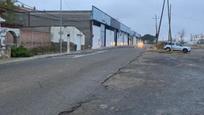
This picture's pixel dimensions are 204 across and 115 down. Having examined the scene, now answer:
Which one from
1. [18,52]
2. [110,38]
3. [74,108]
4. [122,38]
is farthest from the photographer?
[122,38]

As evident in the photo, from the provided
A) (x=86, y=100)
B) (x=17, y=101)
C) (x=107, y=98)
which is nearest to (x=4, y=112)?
(x=17, y=101)

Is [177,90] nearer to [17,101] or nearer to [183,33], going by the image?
[17,101]

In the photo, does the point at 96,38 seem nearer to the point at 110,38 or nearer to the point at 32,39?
the point at 110,38

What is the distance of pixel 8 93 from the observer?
13.1m

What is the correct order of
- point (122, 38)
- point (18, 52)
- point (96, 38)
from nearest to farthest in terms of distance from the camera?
1. point (18, 52)
2. point (96, 38)
3. point (122, 38)

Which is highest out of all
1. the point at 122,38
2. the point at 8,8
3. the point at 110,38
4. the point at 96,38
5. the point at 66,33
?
the point at 8,8

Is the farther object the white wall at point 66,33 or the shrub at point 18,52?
the white wall at point 66,33

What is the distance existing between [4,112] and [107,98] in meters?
3.80

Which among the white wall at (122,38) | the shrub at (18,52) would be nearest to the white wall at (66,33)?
the shrub at (18,52)

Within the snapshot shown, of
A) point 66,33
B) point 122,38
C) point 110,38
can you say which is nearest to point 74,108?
point 66,33

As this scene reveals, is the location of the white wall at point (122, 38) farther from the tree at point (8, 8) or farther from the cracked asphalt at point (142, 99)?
the cracked asphalt at point (142, 99)

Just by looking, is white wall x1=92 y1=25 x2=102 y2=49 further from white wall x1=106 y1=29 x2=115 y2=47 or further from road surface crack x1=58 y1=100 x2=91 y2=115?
road surface crack x1=58 y1=100 x2=91 y2=115

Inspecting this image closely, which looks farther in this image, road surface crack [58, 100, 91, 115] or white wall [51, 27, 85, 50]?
white wall [51, 27, 85, 50]

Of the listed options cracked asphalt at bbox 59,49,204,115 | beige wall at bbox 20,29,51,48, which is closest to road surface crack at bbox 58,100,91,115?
cracked asphalt at bbox 59,49,204,115
